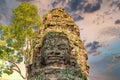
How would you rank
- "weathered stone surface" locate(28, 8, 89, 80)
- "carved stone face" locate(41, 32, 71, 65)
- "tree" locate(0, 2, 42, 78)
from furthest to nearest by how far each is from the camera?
"tree" locate(0, 2, 42, 78), "carved stone face" locate(41, 32, 71, 65), "weathered stone surface" locate(28, 8, 89, 80)

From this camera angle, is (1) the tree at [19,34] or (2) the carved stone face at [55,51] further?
(1) the tree at [19,34]

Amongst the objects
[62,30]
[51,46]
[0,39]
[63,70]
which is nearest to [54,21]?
[62,30]

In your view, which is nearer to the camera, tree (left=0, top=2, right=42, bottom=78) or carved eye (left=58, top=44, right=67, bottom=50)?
carved eye (left=58, top=44, right=67, bottom=50)

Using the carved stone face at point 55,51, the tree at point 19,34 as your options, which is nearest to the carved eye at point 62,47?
the carved stone face at point 55,51

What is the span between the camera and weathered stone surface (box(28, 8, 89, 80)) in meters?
10.8

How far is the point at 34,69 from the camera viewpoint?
450 inches

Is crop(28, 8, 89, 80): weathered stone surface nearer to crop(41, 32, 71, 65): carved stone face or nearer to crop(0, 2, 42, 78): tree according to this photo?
crop(41, 32, 71, 65): carved stone face

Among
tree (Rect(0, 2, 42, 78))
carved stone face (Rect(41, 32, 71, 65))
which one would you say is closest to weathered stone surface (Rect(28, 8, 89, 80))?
carved stone face (Rect(41, 32, 71, 65))

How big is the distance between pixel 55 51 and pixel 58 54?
0.17 meters

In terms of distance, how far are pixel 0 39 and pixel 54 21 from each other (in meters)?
26.4

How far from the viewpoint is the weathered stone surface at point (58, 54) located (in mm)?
10766

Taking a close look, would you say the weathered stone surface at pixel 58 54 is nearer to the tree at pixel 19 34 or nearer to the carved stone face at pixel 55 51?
the carved stone face at pixel 55 51

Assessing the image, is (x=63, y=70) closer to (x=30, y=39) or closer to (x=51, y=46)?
(x=51, y=46)

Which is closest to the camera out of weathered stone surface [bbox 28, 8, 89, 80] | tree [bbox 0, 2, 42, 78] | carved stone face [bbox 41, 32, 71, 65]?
weathered stone surface [bbox 28, 8, 89, 80]
